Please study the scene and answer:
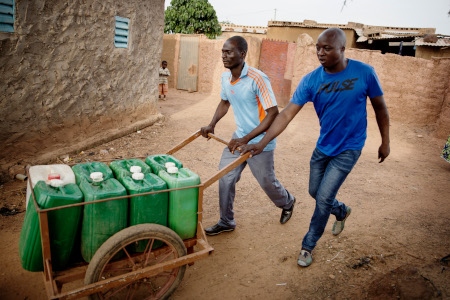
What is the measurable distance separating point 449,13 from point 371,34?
12764 millimetres

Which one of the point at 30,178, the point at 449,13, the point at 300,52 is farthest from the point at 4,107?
the point at 300,52

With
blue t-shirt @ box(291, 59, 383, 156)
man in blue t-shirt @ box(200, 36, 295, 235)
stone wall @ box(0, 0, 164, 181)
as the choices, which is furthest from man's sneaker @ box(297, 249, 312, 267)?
stone wall @ box(0, 0, 164, 181)

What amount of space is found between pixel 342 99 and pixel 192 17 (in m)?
20.1

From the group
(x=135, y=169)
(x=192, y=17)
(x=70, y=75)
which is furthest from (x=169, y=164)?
(x=192, y=17)

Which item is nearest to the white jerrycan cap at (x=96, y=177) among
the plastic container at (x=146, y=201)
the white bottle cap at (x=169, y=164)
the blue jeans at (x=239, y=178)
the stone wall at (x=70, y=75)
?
the plastic container at (x=146, y=201)

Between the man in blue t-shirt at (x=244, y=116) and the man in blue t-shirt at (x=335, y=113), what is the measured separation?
0.18 m

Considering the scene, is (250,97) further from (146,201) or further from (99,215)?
(99,215)

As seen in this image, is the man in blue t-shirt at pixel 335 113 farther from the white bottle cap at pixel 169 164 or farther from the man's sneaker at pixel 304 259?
the white bottle cap at pixel 169 164

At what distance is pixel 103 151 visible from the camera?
5289 millimetres

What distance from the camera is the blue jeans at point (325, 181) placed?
2654 millimetres

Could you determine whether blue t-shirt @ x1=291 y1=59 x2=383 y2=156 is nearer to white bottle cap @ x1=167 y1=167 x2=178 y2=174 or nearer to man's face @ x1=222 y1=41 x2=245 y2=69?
man's face @ x1=222 y1=41 x2=245 y2=69

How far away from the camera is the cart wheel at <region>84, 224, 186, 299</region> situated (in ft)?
6.30

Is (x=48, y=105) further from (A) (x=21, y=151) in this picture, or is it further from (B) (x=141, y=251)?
(B) (x=141, y=251)

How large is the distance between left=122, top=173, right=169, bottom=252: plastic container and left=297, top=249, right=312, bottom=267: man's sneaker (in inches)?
53.6
